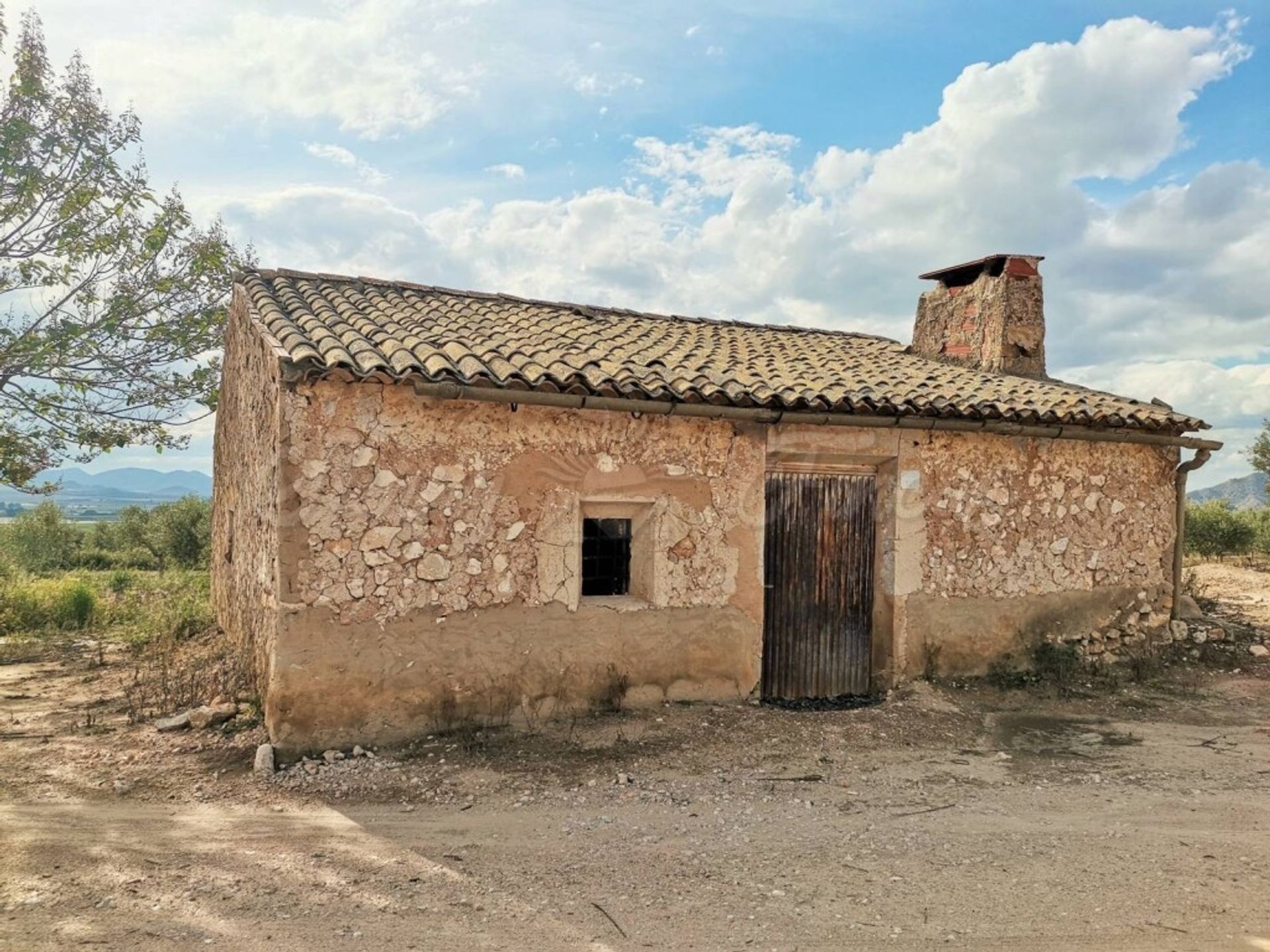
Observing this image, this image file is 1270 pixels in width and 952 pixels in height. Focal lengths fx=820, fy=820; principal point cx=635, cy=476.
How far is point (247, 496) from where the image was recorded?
7941 millimetres

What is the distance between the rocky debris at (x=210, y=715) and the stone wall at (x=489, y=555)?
35.5 inches

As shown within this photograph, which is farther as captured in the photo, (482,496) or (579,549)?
(579,549)

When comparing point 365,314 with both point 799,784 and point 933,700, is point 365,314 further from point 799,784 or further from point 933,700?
point 933,700

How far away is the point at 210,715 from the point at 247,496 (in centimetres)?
242

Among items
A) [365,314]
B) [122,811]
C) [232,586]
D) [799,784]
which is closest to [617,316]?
[365,314]

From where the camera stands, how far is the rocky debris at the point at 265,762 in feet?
17.8

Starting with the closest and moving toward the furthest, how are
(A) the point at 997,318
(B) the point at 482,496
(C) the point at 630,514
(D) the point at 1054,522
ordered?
1. (B) the point at 482,496
2. (C) the point at 630,514
3. (D) the point at 1054,522
4. (A) the point at 997,318

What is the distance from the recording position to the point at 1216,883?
407cm

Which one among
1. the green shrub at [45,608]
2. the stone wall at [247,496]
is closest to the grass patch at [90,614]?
the green shrub at [45,608]

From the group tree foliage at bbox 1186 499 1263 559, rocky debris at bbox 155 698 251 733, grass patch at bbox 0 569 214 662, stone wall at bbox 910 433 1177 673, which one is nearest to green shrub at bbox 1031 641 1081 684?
stone wall at bbox 910 433 1177 673

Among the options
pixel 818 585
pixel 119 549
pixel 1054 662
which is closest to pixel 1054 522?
pixel 1054 662

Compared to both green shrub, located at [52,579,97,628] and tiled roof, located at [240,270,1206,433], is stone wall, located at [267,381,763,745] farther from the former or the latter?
green shrub, located at [52,579,97,628]

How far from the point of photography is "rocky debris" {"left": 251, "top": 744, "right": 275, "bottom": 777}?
5414mm

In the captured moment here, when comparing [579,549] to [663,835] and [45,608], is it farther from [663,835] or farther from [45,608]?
[45,608]
